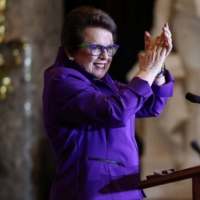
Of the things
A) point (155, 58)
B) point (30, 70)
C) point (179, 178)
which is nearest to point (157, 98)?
point (155, 58)

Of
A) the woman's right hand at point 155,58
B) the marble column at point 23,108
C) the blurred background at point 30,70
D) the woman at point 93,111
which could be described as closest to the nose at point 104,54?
the woman at point 93,111

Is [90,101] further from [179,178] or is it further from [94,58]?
[179,178]

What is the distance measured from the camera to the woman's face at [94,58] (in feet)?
4.80

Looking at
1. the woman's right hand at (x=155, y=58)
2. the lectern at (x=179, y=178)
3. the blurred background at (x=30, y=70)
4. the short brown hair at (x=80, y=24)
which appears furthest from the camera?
the blurred background at (x=30, y=70)

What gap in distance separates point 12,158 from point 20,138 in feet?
0.41

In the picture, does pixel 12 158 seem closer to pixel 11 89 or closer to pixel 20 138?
pixel 20 138

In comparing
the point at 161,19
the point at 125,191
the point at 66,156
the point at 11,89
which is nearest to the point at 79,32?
the point at 66,156

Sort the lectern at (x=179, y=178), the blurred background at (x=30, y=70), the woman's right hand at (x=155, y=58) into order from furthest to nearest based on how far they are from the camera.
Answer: the blurred background at (x=30, y=70)
the woman's right hand at (x=155, y=58)
the lectern at (x=179, y=178)

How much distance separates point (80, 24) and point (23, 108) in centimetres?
172

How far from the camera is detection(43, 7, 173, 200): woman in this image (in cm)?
134

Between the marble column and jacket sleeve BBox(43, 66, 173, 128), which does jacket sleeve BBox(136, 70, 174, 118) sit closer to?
jacket sleeve BBox(43, 66, 173, 128)

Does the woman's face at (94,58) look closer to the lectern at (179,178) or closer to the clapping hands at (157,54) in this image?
the clapping hands at (157,54)

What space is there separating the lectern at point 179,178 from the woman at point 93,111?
11 cm

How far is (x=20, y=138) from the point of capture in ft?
10.3
